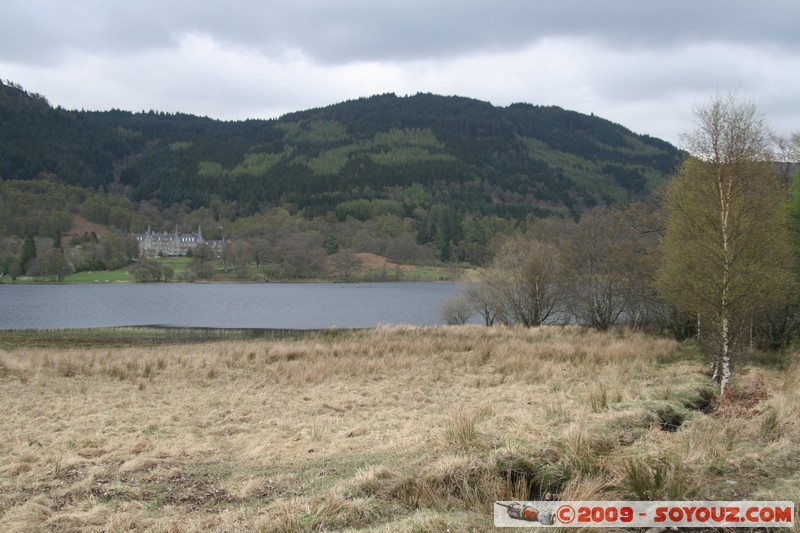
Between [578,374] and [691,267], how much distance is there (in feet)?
15.3

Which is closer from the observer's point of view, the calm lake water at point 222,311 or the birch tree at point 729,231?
the birch tree at point 729,231

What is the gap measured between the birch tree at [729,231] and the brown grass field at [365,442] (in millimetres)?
1900

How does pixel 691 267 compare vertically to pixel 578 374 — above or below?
above

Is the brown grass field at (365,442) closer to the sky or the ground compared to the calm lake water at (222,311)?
closer to the sky

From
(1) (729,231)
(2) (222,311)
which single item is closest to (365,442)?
(1) (729,231)

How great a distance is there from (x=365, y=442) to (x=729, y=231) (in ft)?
35.3

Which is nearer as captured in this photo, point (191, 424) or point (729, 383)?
point (191, 424)

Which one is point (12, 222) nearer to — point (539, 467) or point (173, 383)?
point (173, 383)

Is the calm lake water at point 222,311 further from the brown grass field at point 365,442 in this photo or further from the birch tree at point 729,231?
the birch tree at point 729,231

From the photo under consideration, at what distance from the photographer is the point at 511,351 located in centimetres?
2306

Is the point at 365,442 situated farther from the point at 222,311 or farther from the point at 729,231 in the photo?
the point at 222,311

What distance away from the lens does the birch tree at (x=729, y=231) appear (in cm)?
1478

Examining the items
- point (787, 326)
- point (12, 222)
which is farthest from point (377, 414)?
point (12, 222)

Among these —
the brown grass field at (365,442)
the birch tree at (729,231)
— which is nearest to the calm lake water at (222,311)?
the brown grass field at (365,442)
